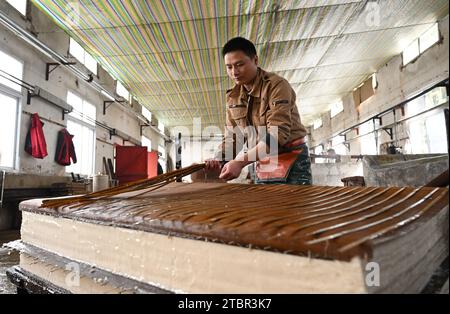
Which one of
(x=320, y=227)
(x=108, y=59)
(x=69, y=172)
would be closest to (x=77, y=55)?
(x=108, y=59)

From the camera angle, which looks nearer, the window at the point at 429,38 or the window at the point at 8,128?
the window at the point at 8,128

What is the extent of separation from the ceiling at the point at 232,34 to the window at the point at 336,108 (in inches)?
98.9

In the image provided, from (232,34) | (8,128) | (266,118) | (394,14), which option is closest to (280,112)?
(266,118)

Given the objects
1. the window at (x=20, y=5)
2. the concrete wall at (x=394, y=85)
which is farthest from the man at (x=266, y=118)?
the window at (x=20, y=5)

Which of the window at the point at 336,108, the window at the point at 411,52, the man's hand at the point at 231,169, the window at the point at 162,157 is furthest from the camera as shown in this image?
the window at the point at 162,157

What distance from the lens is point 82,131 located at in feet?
24.9

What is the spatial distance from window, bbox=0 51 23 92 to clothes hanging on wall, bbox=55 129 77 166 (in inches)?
57.7

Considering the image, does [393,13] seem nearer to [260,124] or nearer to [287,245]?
[260,124]

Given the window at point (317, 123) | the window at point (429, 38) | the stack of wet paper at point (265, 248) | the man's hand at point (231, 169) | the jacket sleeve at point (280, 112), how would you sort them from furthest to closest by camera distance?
the window at point (317, 123) → the window at point (429, 38) → the jacket sleeve at point (280, 112) → the man's hand at point (231, 169) → the stack of wet paper at point (265, 248)

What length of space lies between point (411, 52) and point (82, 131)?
28.7 feet

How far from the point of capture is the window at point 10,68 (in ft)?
15.3

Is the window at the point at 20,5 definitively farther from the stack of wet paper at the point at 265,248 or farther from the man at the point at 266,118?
the stack of wet paper at the point at 265,248

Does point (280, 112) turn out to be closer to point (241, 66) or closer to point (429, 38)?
point (241, 66)
